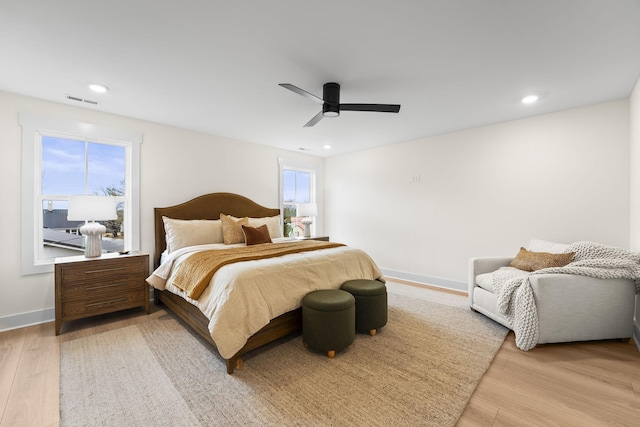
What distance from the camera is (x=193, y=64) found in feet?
7.70

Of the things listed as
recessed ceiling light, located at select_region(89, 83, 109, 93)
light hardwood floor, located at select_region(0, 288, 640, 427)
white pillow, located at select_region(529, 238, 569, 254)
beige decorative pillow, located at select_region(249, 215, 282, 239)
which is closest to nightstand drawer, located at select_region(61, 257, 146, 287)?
light hardwood floor, located at select_region(0, 288, 640, 427)

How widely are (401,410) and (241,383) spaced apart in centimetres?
109

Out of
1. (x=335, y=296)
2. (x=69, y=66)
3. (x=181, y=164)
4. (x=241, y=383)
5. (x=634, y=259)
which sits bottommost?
(x=241, y=383)

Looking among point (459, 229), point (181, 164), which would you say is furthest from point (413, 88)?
point (181, 164)

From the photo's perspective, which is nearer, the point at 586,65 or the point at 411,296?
the point at 586,65

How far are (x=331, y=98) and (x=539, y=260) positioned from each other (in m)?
2.75

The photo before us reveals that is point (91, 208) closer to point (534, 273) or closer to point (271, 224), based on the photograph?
point (271, 224)

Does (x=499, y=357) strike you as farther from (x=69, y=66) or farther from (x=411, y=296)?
(x=69, y=66)

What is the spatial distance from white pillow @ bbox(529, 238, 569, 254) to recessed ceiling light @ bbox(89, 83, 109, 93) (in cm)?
500

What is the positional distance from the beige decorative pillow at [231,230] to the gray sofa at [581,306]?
3387 millimetres

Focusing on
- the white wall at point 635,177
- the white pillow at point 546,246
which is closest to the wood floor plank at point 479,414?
the white wall at point 635,177

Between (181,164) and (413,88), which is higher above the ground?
(413,88)

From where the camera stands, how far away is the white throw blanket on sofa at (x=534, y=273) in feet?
7.97

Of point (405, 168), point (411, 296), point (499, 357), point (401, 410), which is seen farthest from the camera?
point (405, 168)
